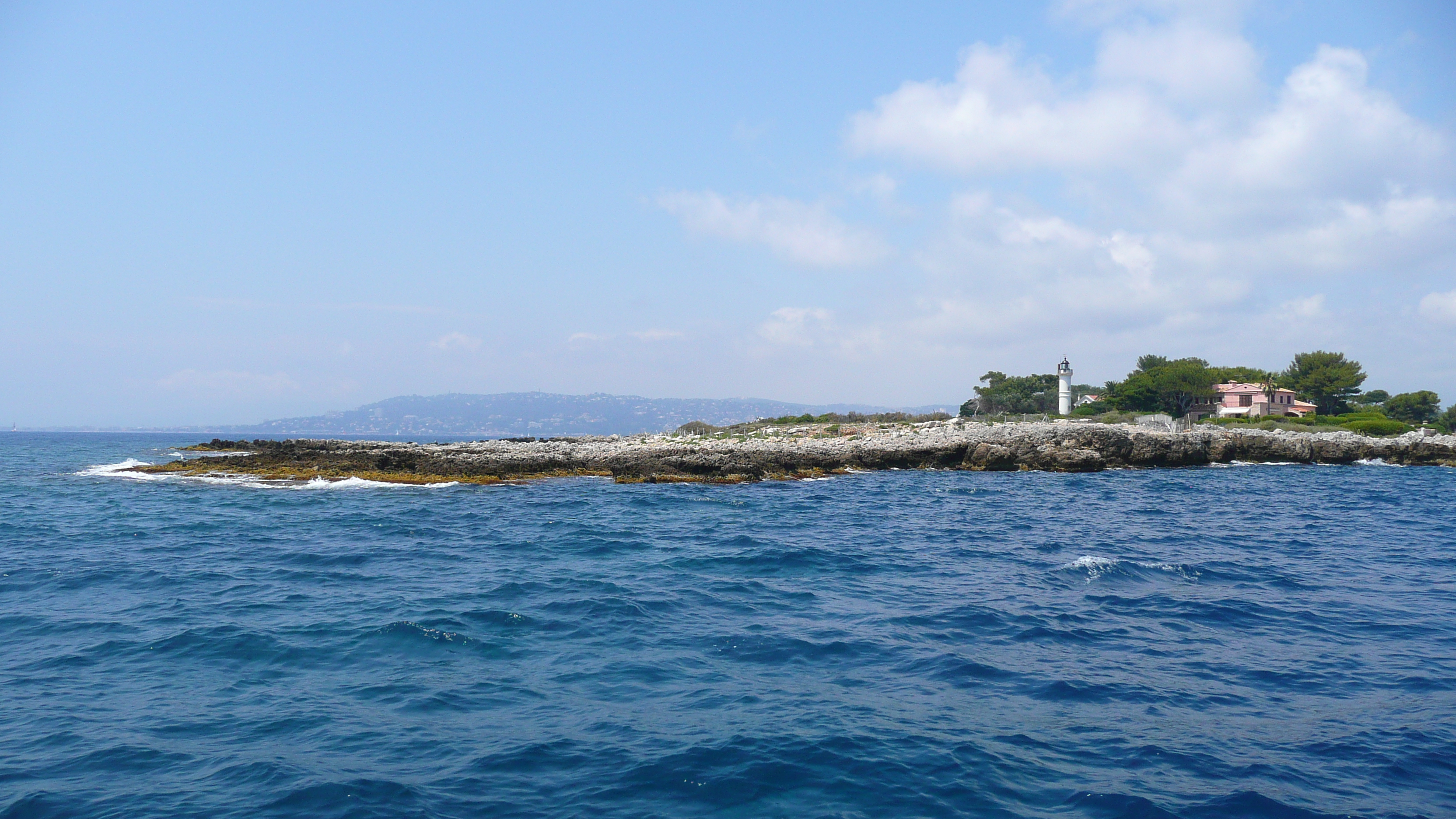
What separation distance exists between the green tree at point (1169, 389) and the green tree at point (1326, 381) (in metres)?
8.40

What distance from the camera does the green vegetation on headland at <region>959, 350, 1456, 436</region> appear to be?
69.4 m

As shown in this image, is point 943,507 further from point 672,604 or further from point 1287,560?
point 672,604

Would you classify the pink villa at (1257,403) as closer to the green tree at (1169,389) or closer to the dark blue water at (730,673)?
the green tree at (1169,389)

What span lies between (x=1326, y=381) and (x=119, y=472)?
94157 millimetres

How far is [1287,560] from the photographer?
15.4 metres

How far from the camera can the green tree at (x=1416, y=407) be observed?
74.4 meters

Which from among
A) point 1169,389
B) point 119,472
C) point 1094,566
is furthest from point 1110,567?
point 1169,389

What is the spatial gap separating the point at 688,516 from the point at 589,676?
1365 cm

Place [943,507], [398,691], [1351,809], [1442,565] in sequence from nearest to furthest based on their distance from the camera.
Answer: [1351,809]
[398,691]
[1442,565]
[943,507]

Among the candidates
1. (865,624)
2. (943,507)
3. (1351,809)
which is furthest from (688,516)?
(1351,809)

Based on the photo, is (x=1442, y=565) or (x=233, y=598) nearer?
(x=233, y=598)

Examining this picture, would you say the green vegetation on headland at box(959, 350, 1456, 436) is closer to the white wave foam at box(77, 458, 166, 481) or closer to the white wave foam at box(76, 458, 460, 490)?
the white wave foam at box(76, 458, 460, 490)

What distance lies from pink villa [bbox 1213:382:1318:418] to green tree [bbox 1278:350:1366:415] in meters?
0.93

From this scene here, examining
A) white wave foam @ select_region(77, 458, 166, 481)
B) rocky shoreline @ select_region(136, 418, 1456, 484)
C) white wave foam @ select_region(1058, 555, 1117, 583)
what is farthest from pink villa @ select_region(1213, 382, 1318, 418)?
white wave foam @ select_region(77, 458, 166, 481)
